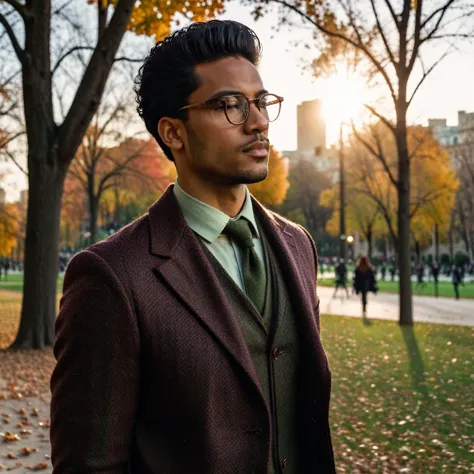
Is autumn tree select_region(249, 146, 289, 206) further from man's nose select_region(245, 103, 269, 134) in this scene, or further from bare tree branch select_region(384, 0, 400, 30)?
man's nose select_region(245, 103, 269, 134)

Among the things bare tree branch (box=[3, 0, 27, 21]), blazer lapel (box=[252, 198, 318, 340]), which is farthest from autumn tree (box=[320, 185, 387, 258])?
blazer lapel (box=[252, 198, 318, 340])

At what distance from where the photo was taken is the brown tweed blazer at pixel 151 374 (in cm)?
193

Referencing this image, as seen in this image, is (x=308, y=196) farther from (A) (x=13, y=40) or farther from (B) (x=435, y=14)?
(A) (x=13, y=40)

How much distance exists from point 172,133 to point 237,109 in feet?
0.74

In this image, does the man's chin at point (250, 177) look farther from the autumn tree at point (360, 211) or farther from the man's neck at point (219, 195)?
the autumn tree at point (360, 211)

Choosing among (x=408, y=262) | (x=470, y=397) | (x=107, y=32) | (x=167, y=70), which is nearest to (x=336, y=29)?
(x=408, y=262)

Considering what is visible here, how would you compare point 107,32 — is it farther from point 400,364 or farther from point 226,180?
point 226,180

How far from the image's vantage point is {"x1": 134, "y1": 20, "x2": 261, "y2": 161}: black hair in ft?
7.02

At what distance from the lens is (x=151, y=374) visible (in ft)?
6.52

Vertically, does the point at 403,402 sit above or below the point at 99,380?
below

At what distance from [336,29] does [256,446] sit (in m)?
16.9

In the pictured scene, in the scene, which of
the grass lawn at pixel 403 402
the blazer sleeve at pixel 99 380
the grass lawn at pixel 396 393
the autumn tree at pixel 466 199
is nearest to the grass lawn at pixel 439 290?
the autumn tree at pixel 466 199

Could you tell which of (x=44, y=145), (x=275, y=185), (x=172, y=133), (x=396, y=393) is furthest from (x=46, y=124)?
(x=275, y=185)

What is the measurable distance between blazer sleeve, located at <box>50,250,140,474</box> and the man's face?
439 mm
